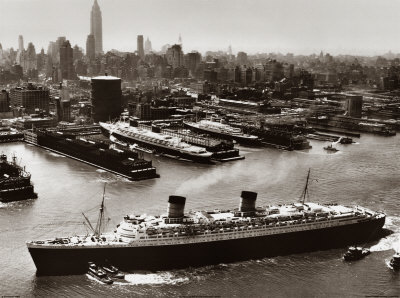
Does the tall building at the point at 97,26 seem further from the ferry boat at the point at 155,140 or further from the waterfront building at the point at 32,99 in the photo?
the ferry boat at the point at 155,140

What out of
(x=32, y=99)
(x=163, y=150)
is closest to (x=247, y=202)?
(x=163, y=150)

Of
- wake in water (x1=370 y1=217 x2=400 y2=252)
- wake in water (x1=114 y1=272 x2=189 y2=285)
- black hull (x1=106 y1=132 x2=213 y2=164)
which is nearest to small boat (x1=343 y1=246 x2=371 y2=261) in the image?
wake in water (x1=370 y1=217 x2=400 y2=252)

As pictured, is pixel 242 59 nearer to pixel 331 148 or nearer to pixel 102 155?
pixel 331 148

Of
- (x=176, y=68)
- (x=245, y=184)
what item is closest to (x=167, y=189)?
(x=245, y=184)

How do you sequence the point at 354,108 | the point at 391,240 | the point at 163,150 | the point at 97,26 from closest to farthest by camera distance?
the point at 391,240 < the point at 163,150 < the point at 354,108 < the point at 97,26

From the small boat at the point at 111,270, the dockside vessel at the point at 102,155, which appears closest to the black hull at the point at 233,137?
the dockside vessel at the point at 102,155

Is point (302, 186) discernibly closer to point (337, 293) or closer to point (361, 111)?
point (337, 293)
